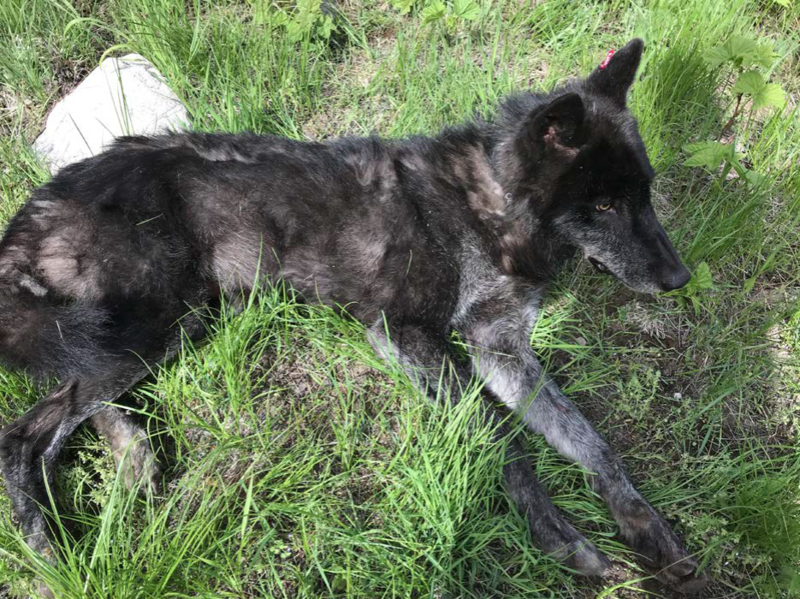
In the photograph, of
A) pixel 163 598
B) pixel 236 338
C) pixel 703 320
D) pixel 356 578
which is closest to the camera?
pixel 163 598

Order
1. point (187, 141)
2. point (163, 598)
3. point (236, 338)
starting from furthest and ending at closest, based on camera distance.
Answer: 1. point (187, 141)
2. point (236, 338)
3. point (163, 598)

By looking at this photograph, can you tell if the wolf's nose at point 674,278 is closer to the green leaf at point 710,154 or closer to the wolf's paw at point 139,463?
the green leaf at point 710,154

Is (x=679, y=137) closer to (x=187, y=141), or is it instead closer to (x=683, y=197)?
(x=683, y=197)

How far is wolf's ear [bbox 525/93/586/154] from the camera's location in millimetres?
2686

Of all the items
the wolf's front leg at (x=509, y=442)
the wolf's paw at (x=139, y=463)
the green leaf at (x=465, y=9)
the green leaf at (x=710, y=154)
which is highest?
the green leaf at (x=465, y=9)

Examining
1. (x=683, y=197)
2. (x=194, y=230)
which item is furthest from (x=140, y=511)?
(x=683, y=197)

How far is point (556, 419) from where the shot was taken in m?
3.01

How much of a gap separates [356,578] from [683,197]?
3.03 m

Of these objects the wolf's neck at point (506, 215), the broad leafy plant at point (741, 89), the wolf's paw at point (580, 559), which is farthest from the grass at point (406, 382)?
the wolf's neck at point (506, 215)

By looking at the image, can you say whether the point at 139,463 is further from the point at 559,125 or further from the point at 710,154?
the point at 710,154

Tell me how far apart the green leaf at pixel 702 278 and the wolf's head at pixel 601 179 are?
1.37 ft

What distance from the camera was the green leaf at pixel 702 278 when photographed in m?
3.39

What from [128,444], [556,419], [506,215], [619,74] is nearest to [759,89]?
[619,74]

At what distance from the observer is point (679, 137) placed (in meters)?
3.98
